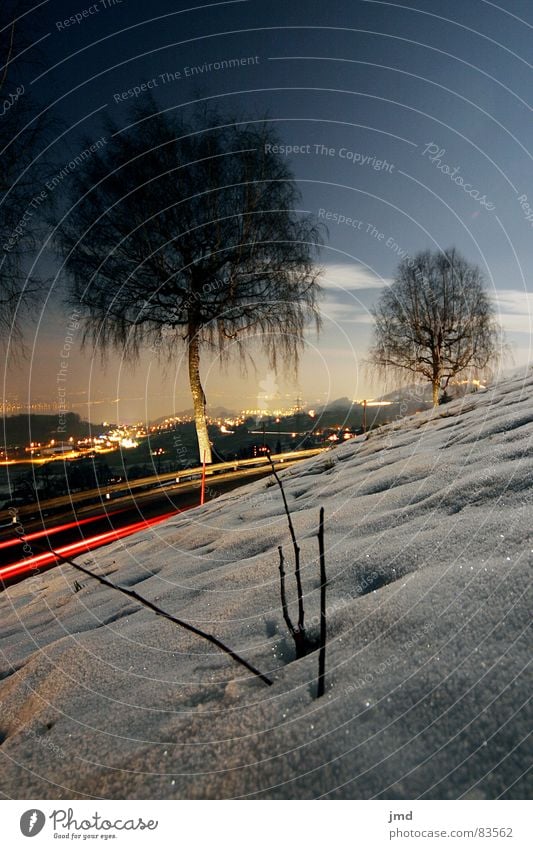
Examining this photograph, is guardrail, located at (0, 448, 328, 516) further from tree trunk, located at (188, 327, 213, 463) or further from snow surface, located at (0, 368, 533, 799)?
snow surface, located at (0, 368, 533, 799)

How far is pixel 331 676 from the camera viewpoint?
131cm

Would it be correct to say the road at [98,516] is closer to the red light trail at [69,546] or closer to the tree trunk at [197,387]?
the red light trail at [69,546]

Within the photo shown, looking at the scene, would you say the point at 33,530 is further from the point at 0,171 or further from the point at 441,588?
the point at 441,588

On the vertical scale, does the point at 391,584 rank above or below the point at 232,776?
above

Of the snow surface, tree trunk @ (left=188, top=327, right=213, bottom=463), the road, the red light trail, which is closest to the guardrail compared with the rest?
the road

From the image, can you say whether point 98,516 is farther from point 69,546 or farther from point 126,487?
point 69,546

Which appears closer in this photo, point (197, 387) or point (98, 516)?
point (98, 516)

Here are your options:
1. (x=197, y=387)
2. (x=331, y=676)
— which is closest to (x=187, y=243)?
(x=197, y=387)

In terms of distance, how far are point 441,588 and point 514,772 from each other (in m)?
0.58

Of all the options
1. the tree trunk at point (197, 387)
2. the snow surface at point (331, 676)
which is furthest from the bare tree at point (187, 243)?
the snow surface at point (331, 676)

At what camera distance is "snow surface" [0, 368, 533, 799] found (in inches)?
42.4

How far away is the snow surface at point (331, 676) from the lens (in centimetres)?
108
